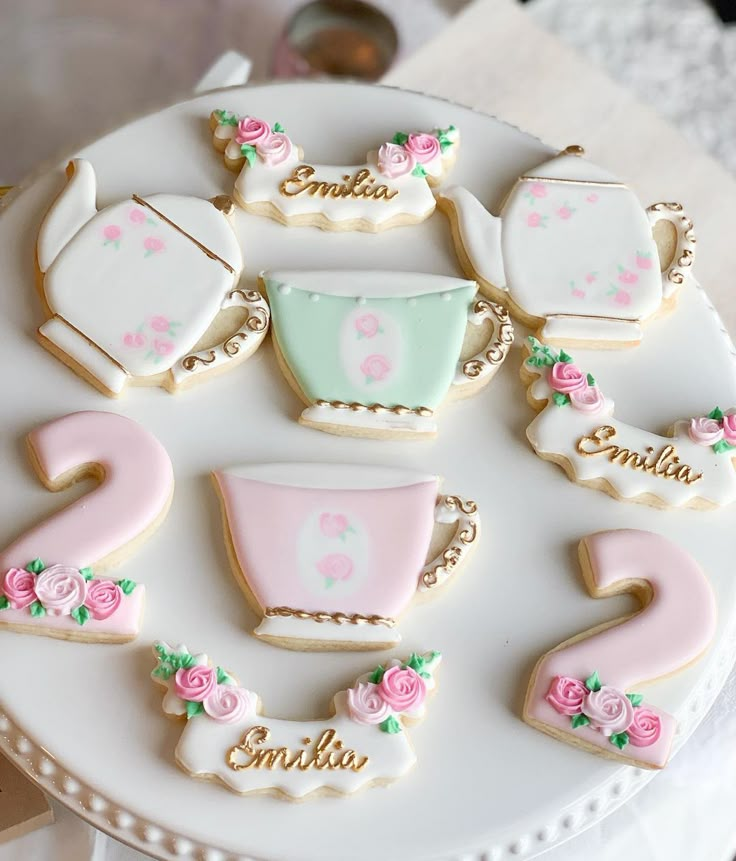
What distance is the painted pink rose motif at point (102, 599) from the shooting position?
1.02 m

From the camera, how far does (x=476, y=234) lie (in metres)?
1.24

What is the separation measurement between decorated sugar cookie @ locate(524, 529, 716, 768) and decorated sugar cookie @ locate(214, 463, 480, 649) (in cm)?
13

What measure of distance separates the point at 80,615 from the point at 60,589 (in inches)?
1.2

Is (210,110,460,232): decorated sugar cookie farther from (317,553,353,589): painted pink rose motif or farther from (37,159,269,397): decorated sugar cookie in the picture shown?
(317,553,353,589): painted pink rose motif

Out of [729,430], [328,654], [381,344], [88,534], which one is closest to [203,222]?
[381,344]

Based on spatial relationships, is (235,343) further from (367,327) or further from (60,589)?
(60,589)

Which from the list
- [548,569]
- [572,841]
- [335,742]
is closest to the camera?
[335,742]

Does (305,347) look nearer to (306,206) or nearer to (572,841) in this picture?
(306,206)

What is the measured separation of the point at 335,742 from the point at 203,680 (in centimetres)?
13

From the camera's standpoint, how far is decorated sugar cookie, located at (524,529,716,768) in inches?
40.2

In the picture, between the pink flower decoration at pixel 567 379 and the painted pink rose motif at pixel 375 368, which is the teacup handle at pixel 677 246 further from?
the painted pink rose motif at pixel 375 368

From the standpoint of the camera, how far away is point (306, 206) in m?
1.24

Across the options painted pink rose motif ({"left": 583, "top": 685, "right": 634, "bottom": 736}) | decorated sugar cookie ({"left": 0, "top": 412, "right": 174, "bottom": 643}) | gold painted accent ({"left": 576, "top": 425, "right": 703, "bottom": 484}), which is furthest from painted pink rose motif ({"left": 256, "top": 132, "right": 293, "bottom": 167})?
painted pink rose motif ({"left": 583, "top": 685, "right": 634, "bottom": 736})

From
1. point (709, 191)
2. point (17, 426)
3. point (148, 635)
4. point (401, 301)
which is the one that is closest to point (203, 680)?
point (148, 635)
